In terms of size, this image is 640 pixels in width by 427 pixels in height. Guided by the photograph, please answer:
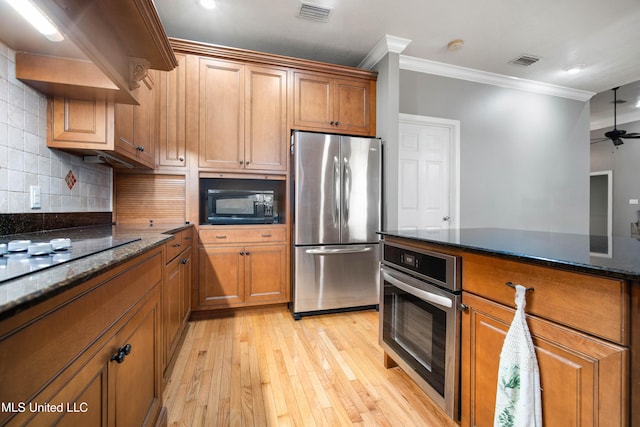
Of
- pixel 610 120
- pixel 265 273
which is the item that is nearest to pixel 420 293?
pixel 265 273

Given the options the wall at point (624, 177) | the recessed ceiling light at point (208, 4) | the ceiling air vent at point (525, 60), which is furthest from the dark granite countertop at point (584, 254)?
the wall at point (624, 177)

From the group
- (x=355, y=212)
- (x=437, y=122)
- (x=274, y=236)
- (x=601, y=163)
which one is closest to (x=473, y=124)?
(x=437, y=122)

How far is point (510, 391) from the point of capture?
0.94 m

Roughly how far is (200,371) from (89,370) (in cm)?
127

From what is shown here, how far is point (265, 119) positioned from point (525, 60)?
3.22m

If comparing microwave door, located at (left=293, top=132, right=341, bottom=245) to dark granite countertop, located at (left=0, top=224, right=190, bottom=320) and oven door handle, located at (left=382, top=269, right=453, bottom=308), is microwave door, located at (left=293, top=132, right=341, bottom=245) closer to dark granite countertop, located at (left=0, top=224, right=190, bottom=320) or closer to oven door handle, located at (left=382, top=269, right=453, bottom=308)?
oven door handle, located at (left=382, top=269, right=453, bottom=308)

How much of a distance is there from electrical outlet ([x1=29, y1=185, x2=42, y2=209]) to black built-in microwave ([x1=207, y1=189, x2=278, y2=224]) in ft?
4.24

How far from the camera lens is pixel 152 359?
120 centimetres

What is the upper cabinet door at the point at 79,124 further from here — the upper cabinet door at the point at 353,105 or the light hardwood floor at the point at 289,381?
the upper cabinet door at the point at 353,105

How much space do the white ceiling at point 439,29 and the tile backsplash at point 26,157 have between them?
1.52 metres

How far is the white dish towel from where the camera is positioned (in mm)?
887

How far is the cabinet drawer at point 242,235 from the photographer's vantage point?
261cm

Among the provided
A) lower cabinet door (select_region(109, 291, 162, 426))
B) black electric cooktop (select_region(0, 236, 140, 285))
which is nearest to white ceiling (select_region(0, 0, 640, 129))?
black electric cooktop (select_region(0, 236, 140, 285))

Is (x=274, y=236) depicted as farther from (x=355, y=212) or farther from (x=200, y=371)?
(x=200, y=371)
